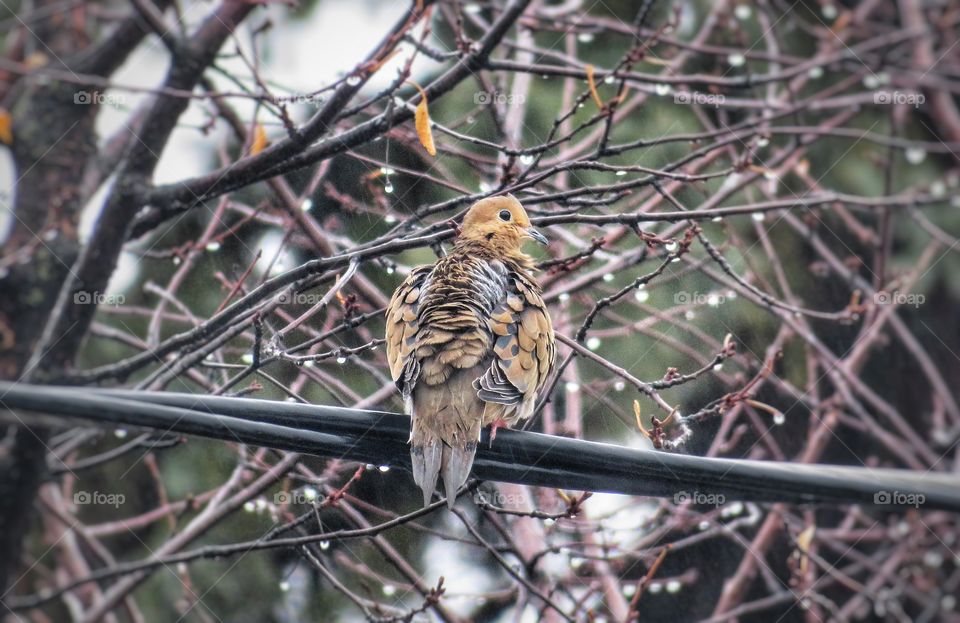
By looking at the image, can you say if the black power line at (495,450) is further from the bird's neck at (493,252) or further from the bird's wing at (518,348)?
the bird's neck at (493,252)

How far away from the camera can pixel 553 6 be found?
3.74m

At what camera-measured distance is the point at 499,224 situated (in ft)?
6.99

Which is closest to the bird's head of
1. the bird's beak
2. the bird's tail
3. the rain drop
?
the bird's beak

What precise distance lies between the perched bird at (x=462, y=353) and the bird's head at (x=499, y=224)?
0.17 ft

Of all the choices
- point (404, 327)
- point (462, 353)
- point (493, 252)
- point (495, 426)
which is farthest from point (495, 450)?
point (493, 252)

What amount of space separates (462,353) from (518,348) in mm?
118

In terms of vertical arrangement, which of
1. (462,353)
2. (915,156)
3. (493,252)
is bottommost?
(462,353)

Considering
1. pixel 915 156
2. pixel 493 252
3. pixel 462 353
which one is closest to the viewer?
pixel 462 353

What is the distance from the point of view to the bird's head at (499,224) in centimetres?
212

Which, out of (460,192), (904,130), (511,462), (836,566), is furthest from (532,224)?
(904,130)

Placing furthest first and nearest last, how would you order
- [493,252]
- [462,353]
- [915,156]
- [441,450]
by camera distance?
[915,156] < [493,252] < [462,353] < [441,450]

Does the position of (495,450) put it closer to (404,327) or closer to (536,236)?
(404,327)

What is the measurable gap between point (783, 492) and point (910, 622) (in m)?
2.55

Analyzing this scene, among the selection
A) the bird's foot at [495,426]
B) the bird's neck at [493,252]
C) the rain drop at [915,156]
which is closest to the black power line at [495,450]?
the bird's foot at [495,426]
